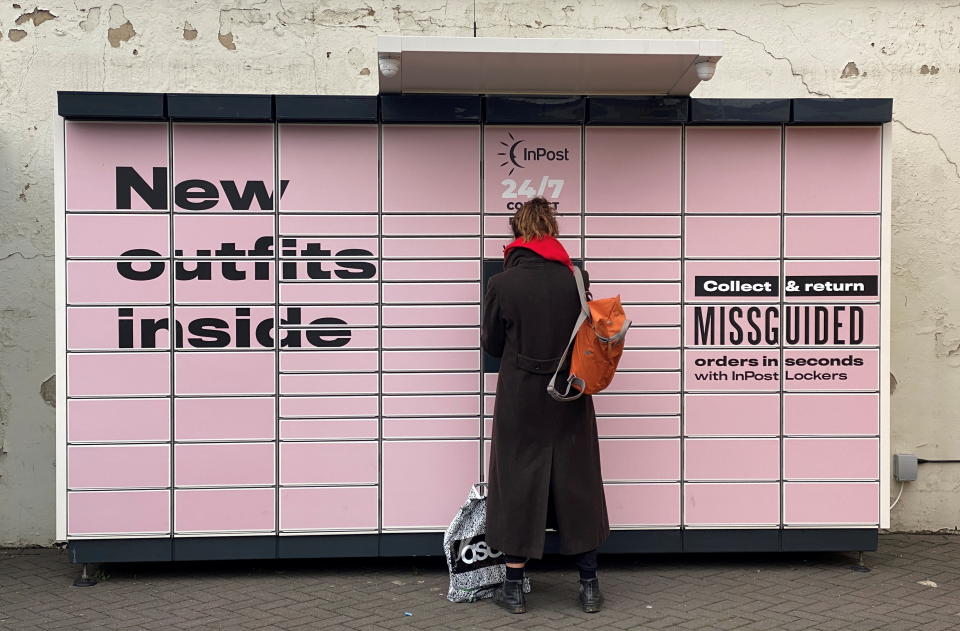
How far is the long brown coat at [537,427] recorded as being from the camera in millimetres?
5461

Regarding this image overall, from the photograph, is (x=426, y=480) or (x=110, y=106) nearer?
(x=110, y=106)

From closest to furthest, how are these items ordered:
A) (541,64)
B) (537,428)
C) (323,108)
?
(537,428) → (541,64) → (323,108)

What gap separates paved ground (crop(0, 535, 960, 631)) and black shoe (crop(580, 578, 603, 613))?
0.05m

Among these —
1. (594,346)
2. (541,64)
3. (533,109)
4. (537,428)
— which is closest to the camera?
(594,346)

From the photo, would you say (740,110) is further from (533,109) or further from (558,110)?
(533,109)

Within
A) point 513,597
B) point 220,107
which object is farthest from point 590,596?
point 220,107

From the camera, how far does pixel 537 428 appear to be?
216 inches

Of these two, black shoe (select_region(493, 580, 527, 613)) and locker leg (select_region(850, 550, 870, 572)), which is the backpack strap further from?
locker leg (select_region(850, 550, 870, 572))

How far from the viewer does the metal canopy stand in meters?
5.32

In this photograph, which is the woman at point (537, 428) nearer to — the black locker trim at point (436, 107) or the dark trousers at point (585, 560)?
the dark trousers at point (585, 560)

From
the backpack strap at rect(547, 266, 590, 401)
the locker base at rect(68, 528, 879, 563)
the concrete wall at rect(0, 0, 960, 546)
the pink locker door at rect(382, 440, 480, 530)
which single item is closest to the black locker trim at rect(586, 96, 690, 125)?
the backpack strap at rect(547, 266, 590, 401)

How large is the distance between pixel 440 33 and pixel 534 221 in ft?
7.70

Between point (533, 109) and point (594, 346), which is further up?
point (533, 109)

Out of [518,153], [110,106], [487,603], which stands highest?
[110,106]
